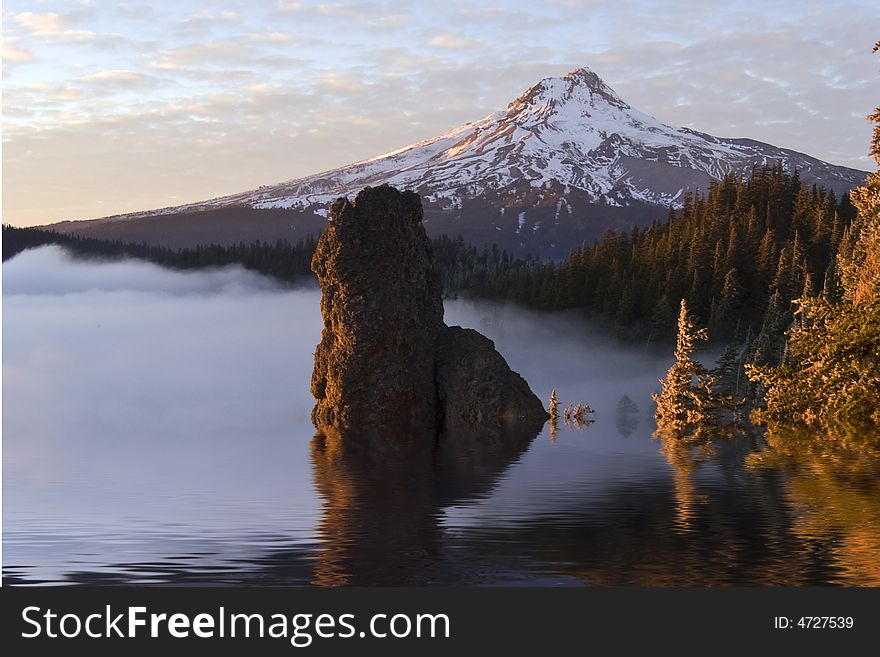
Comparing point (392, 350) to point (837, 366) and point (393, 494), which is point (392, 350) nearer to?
point (393, 494)

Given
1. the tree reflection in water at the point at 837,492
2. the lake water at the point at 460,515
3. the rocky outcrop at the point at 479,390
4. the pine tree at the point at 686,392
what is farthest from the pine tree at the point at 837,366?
the rocky outcrop at the point at 479,390

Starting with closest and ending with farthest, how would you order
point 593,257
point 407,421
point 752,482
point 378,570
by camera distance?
1. point 378,570
2. point 752,482
3. point 407,421
4. point 593,257

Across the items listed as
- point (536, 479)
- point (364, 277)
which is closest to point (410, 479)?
point (536, 479)

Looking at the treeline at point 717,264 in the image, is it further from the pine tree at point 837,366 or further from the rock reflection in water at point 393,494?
the pine tree at point 837,366

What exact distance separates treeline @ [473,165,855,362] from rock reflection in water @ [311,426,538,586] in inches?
2812

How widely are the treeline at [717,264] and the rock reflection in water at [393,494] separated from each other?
2812 inches

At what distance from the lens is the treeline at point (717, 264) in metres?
147

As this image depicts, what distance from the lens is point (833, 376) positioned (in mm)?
31969

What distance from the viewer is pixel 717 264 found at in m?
153

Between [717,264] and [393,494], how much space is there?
119m

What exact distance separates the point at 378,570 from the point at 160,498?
67.7 feet

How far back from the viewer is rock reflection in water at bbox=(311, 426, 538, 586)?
79.4 ft

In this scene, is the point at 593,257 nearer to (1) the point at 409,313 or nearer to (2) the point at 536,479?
(1) the point at 409,313

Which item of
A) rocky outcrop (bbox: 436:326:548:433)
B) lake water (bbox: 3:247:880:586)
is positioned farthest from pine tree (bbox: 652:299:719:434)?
rocky outcrop (bbox: 436:326:548:433)
